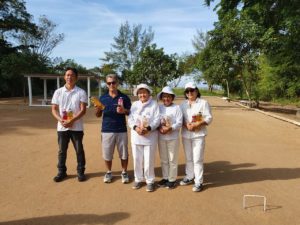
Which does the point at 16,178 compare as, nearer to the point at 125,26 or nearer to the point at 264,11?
the point at 264,11

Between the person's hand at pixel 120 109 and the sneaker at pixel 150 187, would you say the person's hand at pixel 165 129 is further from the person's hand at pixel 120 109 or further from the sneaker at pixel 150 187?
the sneaker at pixel 150 187

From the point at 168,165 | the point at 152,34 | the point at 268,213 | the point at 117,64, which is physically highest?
the point at 152,34

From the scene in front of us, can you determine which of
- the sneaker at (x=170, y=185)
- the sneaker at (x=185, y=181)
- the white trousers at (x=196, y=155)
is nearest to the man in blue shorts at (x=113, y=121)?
the sneaker at (x=170, y=185)

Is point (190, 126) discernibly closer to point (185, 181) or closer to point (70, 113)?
point (185, 181)

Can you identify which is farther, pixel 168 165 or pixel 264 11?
pixel 264 11

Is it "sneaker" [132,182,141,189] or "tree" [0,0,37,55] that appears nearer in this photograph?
"sneaker" [132,182,141,189]

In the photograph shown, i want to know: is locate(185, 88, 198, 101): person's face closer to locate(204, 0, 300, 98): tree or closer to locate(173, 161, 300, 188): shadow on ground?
locate(173, 161, 300, 188): shadow on ground

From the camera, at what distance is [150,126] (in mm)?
5016

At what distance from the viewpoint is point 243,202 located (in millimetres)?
4523

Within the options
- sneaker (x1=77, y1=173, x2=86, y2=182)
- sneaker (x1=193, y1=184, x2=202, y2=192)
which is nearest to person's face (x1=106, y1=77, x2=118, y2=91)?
sneaker (x1=77, y1=173, x2=86, y2=182)

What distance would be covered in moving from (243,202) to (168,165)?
126 centimetres

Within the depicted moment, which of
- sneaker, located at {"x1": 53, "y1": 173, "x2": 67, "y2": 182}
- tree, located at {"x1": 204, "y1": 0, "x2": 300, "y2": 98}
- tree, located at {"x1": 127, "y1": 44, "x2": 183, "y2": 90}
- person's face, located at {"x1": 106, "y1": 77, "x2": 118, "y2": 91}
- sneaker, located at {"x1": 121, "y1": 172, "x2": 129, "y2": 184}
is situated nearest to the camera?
person's face, located at {"x1": 106, "y1": 77, "x2": 118, "y2": 91}

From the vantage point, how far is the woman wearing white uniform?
5113 mm

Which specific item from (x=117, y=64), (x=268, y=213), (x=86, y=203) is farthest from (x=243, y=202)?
(x=117, y=64)
